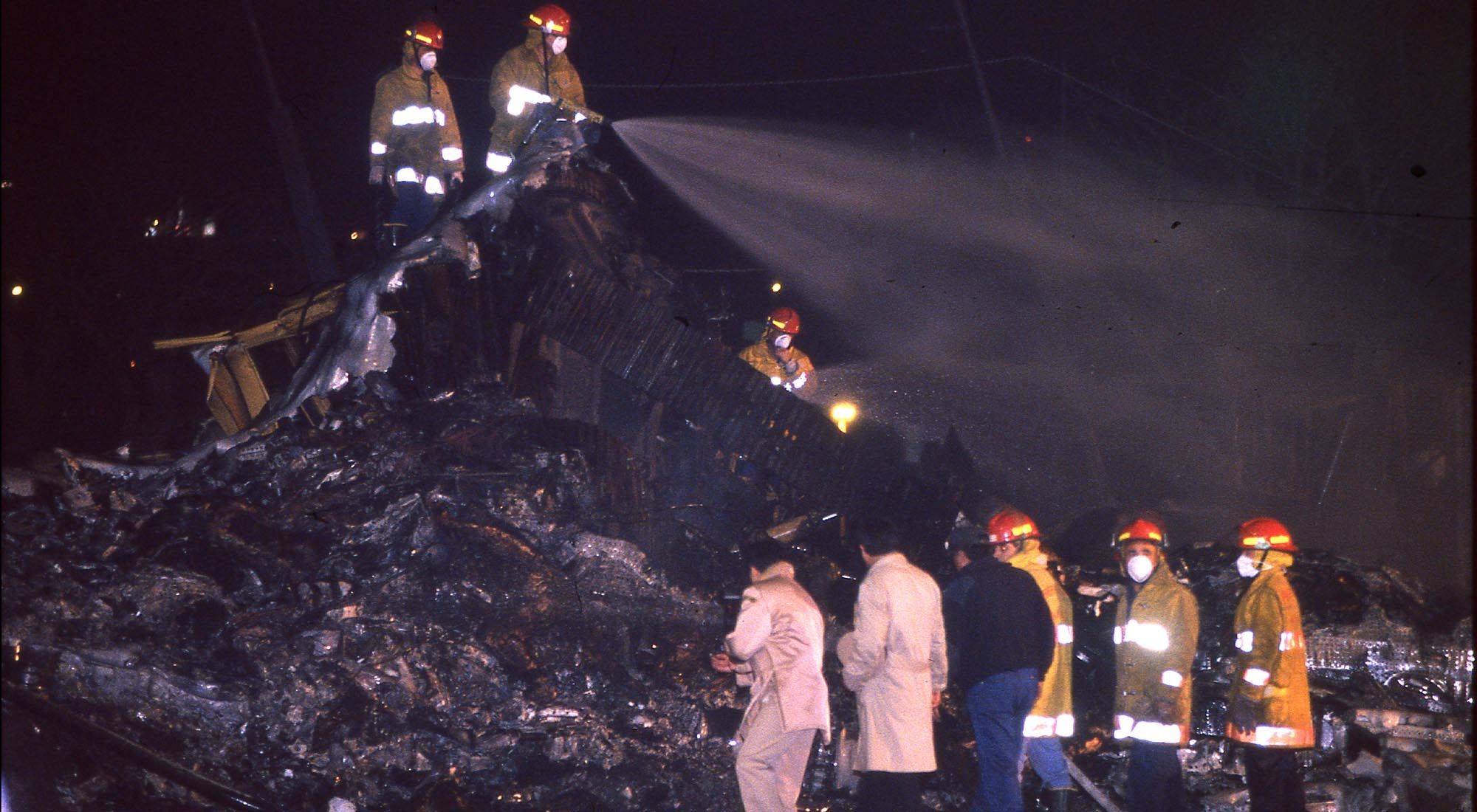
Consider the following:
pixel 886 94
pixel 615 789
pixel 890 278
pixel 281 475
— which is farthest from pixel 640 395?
pixel 886 94

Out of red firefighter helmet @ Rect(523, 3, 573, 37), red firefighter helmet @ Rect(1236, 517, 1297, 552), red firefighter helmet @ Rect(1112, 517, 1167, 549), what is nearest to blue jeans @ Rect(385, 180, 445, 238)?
red firefighter helmet @ Rect(523, 3, 573, 37)

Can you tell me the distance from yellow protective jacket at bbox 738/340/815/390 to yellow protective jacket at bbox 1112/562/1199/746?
429cm

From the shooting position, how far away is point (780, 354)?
914 centimetres

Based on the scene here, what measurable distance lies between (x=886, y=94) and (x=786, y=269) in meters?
2.73

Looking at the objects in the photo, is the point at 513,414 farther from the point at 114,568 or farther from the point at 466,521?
the point at 114,568

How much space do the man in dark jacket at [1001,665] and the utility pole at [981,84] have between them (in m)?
9.41

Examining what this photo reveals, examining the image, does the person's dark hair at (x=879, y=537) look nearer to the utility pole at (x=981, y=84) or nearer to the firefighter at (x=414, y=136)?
the firefighter at (x=414, y=136)

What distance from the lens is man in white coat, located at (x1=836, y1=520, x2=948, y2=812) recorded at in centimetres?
473

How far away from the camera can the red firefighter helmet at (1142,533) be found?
5441mm

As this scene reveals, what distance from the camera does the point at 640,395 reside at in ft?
24.0

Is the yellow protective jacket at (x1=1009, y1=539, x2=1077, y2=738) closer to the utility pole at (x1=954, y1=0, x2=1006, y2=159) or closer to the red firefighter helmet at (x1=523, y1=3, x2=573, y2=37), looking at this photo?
the red firefighter helmet at (x1=523, y1=3, x2=573, y2=37)

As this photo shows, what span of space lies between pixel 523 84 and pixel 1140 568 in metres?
5.84

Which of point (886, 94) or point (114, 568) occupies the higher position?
point (886, 94)

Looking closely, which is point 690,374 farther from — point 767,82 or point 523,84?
point 767,82
